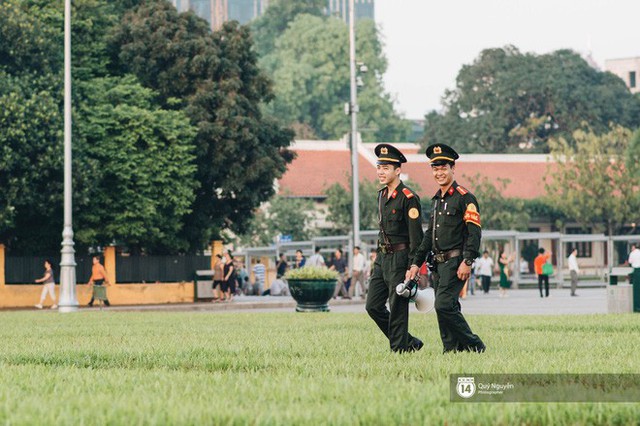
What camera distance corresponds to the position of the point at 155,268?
4653 centimetres

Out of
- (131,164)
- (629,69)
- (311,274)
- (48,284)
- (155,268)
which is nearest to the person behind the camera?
(311,274)

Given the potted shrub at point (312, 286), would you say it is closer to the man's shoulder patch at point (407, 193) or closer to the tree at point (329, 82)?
the man's shoulder patch at point (407, 193)

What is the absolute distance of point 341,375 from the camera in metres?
10.9

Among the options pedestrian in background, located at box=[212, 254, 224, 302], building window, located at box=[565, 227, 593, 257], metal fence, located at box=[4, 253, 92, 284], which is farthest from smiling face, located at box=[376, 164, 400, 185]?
building window, located at box=[565, 227, 593, 257]

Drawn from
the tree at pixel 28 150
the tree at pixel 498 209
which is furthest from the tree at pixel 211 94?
the tree at pixel 498 209

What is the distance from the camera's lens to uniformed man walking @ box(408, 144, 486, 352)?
12945 mm

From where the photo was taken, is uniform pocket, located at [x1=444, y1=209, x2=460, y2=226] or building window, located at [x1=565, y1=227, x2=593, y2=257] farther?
building window, located at [x1=565, y1=227, x2=593, y2=257]

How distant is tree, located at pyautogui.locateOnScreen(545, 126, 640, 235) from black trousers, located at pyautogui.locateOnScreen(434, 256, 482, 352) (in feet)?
208

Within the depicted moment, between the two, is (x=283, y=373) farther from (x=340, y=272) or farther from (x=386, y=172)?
(x=340, y=272)

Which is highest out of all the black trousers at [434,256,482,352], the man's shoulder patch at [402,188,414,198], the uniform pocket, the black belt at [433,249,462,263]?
the man's shoulder patch at [402,188,414,198]

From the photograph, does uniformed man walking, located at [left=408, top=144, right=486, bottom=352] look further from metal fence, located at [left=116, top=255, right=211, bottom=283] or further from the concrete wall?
metal fence, located at [left=116, top=255, right=211, bottom=283]

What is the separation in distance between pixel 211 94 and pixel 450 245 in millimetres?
33241

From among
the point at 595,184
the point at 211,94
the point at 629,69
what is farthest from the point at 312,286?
the point at 629,69

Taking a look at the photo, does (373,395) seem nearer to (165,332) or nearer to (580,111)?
(165,332)
